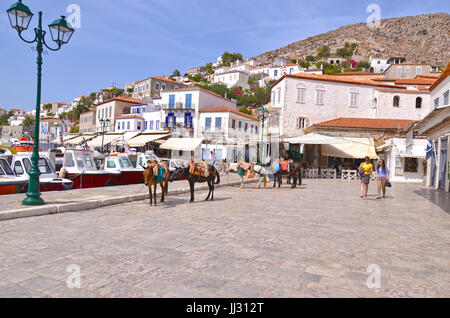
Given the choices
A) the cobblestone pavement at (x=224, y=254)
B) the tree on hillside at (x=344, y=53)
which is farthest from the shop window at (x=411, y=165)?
the tree on hillside at (x=344, y=53)

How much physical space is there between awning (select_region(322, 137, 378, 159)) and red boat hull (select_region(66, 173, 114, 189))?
18553mm

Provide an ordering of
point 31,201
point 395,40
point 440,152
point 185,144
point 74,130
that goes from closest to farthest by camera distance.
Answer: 1. point 31,201
2. point 440,152
3. point 185,144
4. point 74,130
5. point 395,40

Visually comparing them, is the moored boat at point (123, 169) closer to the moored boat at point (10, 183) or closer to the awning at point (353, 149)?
the moored boat at point (10, 183)

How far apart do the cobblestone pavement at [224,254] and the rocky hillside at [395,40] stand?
122597 mm

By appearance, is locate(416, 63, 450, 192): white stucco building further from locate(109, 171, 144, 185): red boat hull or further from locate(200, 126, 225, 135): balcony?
locate(200, 126, 225, 135): balcony

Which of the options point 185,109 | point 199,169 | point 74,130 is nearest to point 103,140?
point 185,109

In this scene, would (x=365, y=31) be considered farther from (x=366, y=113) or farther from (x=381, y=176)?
(x=381, y=176)

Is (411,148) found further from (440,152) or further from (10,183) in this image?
(10,183)

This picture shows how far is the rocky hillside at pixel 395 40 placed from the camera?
11800 centimetres

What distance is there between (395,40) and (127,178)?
151 metres

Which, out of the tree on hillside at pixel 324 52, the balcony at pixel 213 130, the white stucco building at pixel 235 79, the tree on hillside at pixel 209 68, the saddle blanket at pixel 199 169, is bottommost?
the saddle blanket at pixel 199 169

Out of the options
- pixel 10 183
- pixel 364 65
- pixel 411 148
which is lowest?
pixel 10 183

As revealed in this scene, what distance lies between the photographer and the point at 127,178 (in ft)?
59.7

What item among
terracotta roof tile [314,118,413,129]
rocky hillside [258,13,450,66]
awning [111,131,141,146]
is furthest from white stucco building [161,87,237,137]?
rocky hillside [258,13,450,66]
